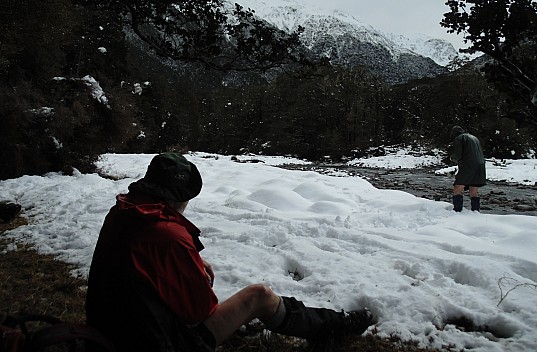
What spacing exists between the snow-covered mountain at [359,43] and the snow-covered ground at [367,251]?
289 ft

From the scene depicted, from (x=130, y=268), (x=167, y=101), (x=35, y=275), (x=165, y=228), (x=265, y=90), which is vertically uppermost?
(x=265, y=90)

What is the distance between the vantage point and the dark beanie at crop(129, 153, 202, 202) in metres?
2.13

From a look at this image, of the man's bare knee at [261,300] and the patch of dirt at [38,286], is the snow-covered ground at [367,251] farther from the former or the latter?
the man's bare knee at [261,300]

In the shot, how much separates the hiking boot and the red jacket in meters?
1.38

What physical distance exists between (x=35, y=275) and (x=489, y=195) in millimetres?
12558

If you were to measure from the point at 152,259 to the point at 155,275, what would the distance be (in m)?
0.08

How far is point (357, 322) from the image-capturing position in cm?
303

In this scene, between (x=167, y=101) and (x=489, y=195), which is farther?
(x=167, y=101)

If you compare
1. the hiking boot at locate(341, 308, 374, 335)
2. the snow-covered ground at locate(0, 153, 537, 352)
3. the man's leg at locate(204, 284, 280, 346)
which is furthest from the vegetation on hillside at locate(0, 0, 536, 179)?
the man's leg at locate(204, 284, 280, 346)

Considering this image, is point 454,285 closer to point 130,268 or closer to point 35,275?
point 130,268

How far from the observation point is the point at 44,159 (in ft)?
39.9

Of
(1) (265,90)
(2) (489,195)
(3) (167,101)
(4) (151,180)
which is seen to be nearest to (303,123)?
(1) (265,90)

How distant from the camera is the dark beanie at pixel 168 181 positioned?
7.00ft

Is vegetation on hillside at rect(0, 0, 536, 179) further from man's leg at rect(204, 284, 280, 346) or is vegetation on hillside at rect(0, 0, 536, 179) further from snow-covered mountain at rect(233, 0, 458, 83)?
snow-covered mountain at rect(233, 0, 458, 83)
